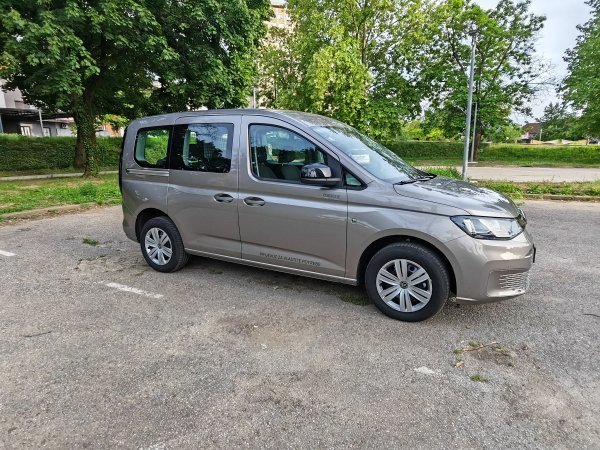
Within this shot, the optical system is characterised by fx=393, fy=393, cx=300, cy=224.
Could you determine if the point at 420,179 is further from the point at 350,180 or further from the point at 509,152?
the point at 509,152

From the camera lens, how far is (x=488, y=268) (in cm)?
→ 318

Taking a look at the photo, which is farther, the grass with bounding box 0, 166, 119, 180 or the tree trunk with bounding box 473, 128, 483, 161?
the tree trunk with bounding box 473, 128, 483, 161

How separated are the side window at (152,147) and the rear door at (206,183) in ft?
0.51

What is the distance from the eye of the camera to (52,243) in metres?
6.23

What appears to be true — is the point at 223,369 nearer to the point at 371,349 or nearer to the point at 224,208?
the point at 371,349

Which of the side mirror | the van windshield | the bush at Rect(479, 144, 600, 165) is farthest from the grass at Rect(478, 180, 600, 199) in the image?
the bush at Rect(479, 144, 600, 165)

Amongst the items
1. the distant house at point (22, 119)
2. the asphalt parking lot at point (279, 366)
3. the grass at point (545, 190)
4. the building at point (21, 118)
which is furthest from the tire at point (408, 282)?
the building at point (21, 118)

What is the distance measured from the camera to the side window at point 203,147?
4.21 meters

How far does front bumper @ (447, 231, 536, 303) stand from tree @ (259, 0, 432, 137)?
1460 centimetres

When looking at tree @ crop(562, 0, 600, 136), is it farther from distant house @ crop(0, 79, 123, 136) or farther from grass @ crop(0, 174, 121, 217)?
distant house @ crop(0, 79, 123, 136)

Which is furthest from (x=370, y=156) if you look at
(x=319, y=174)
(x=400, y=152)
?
(x=400, y=152)

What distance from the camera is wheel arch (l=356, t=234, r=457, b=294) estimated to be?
10.9 feet

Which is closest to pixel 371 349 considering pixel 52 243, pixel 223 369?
pixel 223 369

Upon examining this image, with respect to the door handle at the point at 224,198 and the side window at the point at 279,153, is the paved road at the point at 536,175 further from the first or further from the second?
the door handle at the point at 224,198
